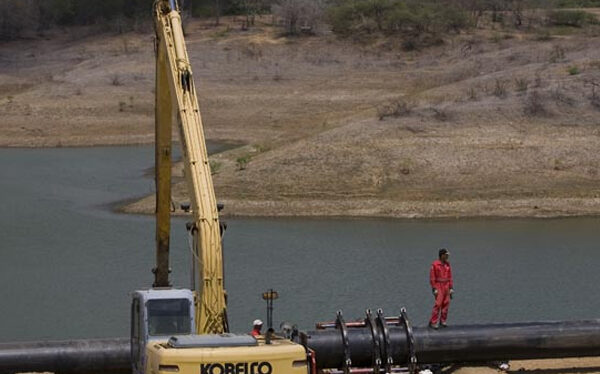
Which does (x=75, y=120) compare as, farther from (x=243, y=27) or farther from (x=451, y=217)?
(x=451, y=217)

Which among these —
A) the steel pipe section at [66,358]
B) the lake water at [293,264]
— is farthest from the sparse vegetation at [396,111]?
the steel pipe section at [66,358]

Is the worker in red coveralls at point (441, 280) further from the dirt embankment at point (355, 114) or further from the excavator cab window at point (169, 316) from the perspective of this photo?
the dirt embankment at point (355, 114)

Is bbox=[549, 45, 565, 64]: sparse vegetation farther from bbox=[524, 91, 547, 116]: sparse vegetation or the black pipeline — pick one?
the black pipeline

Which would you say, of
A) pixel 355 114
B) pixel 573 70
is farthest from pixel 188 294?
pixel 355 114

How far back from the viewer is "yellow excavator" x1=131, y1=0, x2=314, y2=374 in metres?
13.5

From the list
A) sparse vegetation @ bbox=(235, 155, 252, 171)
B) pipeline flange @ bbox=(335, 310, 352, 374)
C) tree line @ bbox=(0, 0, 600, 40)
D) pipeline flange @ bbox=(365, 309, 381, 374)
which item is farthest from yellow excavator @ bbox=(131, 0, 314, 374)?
tree line @ bbox=(0, 0, 600, 40)

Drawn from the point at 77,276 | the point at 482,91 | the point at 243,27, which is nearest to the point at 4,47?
the point at 243,27

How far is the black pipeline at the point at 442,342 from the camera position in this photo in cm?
1892

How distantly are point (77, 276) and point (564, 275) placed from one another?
11.0m

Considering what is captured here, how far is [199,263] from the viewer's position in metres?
16.4

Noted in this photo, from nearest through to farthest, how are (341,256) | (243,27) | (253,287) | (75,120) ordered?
1. (253,287)
2. (341,256)
3. (75,120)
4. (243,27)

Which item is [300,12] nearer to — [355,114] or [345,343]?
[355,114]

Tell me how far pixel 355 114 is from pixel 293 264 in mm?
25579

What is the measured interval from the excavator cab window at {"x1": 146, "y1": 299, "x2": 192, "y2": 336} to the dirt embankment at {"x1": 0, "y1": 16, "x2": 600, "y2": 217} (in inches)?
998
